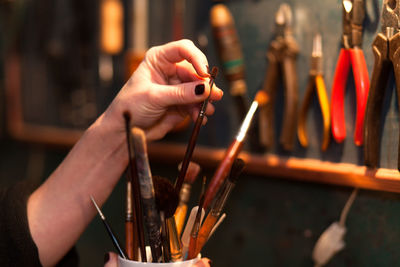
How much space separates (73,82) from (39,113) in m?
0.19

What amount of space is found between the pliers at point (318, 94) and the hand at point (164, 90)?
0.20 meters

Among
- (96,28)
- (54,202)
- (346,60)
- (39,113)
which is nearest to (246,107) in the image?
(346,60)

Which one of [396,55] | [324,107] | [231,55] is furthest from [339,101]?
[231,55]

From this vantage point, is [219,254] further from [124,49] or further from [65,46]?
[65,46]

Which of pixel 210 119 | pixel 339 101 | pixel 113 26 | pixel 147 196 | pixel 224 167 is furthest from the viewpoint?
pixel 113 26

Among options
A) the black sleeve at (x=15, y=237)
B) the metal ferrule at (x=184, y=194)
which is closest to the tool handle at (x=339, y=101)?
the metal ferrule at (x=184, y=194)

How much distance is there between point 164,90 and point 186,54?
0.17ft

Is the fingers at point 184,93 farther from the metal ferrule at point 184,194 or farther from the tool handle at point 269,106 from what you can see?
the tool handle at point 269,106

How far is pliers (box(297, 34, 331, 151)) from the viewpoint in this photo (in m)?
0.76

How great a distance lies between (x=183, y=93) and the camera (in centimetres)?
59

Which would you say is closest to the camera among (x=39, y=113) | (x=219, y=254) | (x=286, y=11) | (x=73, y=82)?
(x=286, y=11)

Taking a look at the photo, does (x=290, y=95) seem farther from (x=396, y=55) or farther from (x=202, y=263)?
(x=202, y=263)

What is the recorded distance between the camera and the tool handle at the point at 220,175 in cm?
62

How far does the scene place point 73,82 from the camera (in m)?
1.33
